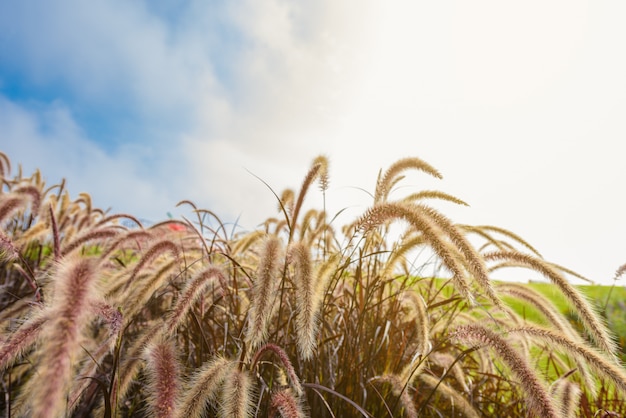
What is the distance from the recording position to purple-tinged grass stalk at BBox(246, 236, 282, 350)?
4.07 ft

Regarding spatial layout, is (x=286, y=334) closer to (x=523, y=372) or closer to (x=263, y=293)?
(x=263, y=293)

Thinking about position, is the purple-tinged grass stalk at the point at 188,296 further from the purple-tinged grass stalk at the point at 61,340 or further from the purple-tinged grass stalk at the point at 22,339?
the purple-tinged grass stalk at the point at 61,340

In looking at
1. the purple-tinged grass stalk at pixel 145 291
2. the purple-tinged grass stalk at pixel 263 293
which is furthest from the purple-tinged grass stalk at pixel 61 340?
the purple-tinged grass stalk at pixel 145 291

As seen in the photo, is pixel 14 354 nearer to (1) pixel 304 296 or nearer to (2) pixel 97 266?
(2) pixel 97 266

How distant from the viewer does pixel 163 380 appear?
3.95ft

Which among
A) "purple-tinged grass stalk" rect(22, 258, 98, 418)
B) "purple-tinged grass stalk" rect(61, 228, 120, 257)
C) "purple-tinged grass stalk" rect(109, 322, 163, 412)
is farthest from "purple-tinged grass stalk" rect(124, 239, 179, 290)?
"purple-tinged grass stalk" rect(22, 258, 98, 418)

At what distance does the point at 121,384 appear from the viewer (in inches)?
64.2

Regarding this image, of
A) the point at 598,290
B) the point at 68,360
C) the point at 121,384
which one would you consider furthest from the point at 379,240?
the point at 598,290

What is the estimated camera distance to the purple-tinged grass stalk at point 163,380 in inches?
45.2

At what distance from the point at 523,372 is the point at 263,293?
2.76 ft

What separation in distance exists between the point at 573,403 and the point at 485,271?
0.77 m

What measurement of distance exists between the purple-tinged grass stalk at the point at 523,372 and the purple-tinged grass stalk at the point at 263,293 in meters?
0.72

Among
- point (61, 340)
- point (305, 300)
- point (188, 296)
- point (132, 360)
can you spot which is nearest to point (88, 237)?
point (132, 360)

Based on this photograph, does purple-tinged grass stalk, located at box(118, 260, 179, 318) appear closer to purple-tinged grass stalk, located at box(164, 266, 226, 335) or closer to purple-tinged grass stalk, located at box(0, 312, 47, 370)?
purple-tinged grass stalk, located at box(164, 266, 226, 335)
